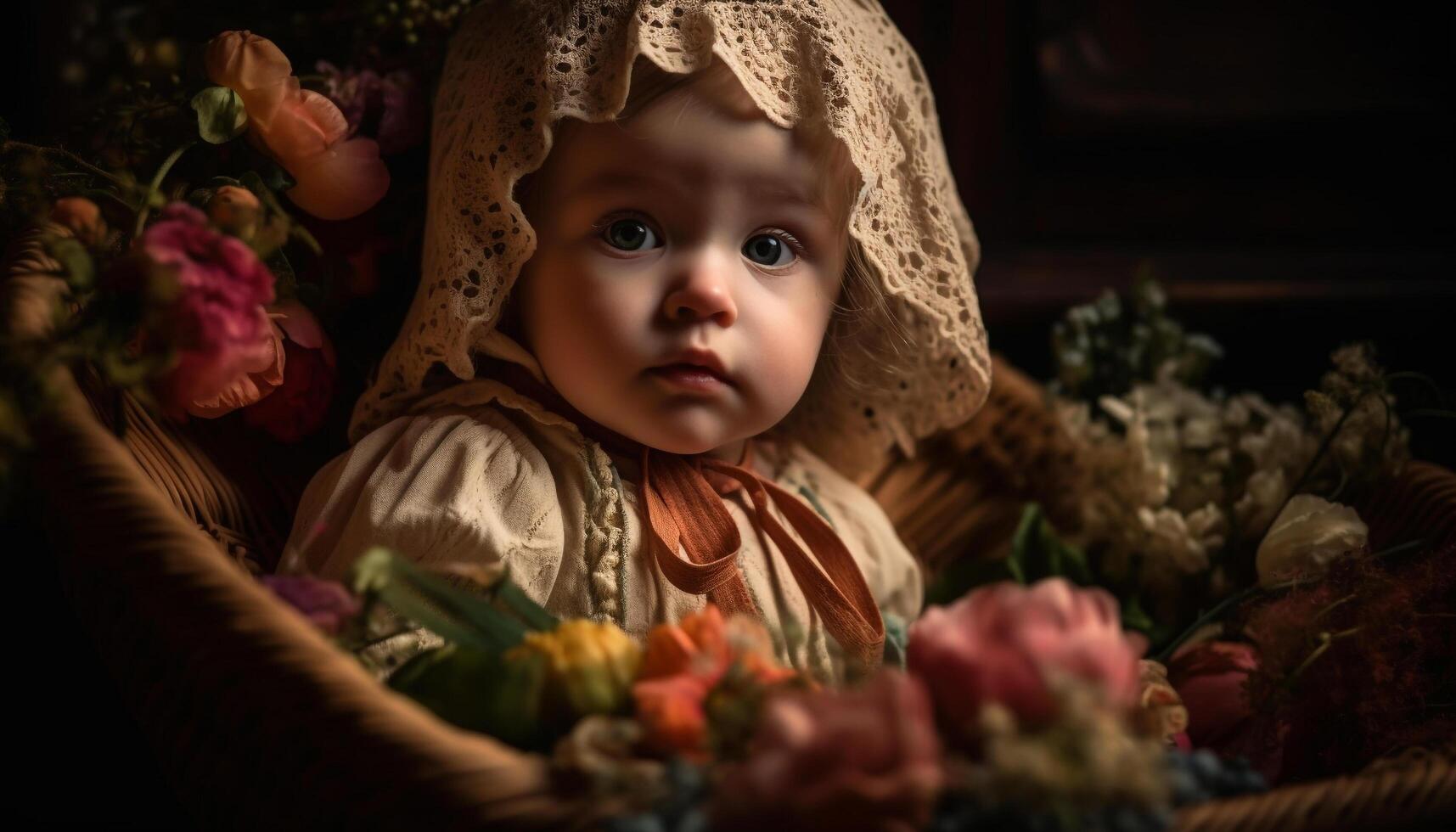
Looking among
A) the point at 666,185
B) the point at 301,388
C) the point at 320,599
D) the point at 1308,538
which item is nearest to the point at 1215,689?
the point at 1308,538

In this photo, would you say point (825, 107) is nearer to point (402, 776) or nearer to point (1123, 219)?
point (402, 776)

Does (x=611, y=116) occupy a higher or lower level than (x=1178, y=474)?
higher

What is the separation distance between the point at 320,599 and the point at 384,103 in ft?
2.21

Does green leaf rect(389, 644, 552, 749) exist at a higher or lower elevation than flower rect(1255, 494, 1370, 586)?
lower

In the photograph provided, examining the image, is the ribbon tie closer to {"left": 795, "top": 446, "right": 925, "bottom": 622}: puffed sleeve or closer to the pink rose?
{"left": 795, "top": 446, "right": 925, "bottom": 622}: puffed sleeve

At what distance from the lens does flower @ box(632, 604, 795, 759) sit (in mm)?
674

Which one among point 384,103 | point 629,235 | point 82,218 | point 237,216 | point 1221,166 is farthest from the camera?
point 1221,166

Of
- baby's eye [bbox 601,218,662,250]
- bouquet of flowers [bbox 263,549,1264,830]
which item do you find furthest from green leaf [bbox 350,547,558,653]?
baby's eye [bbox 601,218,662,250]

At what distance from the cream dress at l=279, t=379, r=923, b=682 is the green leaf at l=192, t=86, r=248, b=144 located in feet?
1.01

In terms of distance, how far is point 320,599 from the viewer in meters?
0.76

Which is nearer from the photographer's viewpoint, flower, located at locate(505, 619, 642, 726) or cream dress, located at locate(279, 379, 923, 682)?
flower, located at locate(505, 619, 642, 726)

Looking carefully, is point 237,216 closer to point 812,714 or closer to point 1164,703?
Answer: point 812,714

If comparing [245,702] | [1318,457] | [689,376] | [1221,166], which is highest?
[1221,166]

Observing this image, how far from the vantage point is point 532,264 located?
109 centimetres
